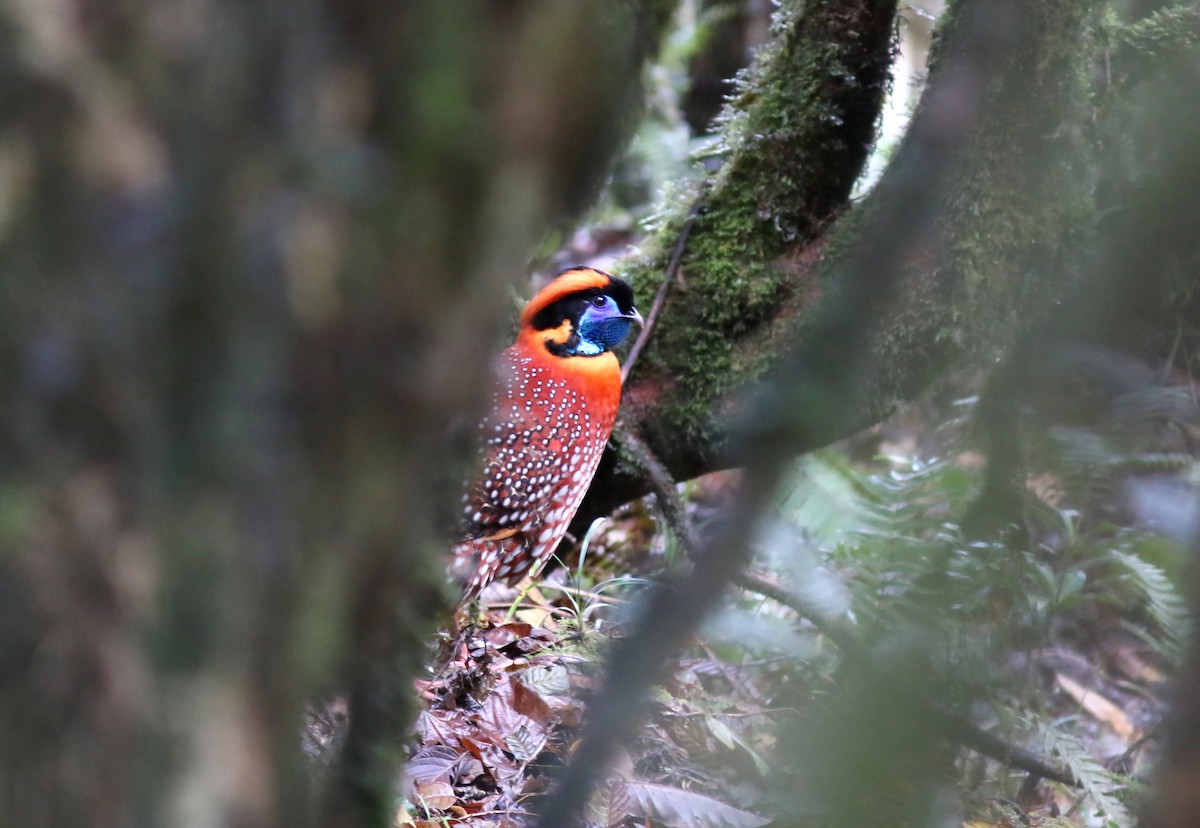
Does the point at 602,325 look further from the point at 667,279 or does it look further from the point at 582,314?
the point at 667,279

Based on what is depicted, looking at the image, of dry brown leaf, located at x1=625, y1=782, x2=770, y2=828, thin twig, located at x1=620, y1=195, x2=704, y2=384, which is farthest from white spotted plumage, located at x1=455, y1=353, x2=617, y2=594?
dry brown leaf, located at x1=625, y1=782, x2=770, y2=828

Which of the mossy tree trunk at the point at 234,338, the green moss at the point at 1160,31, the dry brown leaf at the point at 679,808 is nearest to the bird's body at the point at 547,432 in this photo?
the dry brown leaf at the point at 679,808

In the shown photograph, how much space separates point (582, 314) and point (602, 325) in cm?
8

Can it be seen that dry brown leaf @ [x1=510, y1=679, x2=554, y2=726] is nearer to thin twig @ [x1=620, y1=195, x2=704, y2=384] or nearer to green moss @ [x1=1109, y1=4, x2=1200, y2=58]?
thin twig @ [x1=620, y1=195, x2=704, y2=384]

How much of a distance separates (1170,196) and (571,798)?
846 millimetres

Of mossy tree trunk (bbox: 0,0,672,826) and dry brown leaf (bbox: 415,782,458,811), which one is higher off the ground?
mossy tree trunk (bbox: 0,0,672,826)

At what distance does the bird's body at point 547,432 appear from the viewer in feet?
12.2

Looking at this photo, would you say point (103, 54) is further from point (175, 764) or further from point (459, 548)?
point (459, 548)

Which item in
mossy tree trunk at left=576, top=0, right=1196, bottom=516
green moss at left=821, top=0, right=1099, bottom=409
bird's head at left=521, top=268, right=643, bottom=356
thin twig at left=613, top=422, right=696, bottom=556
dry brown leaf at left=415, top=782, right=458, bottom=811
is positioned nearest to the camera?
dry brown leaf at left=415, top=782, right=458, bottom=811

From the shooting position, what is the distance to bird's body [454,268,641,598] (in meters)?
3.72

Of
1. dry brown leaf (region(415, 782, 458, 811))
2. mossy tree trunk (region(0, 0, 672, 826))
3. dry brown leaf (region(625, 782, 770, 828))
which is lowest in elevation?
dry brown leaf (region(415, 782, 458, 811))

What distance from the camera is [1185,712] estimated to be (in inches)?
40.6

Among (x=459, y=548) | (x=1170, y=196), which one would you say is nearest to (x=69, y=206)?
(x=1170, y=196)

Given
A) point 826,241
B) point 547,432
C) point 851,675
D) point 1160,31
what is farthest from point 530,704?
point 1160,31
